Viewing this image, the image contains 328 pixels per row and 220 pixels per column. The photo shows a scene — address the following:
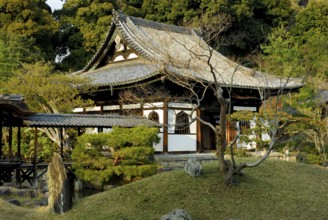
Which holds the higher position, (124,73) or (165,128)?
(124,73)

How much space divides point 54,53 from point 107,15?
661 cm

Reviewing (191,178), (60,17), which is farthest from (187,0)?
(191,178)

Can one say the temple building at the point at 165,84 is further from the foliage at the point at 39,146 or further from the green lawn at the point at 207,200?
the green lawn at the point at 207,200

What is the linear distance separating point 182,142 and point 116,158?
641 centimetres

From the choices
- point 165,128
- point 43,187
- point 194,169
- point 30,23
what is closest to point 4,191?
point 43,187

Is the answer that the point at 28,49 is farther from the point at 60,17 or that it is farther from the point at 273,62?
the point at 273,62

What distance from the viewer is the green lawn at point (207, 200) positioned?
10.3 m

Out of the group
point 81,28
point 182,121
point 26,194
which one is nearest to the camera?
point 26,194

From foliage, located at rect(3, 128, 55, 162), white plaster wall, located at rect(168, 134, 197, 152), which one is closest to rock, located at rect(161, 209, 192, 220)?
white plaster wall, located at rect(168, 134, 197, 152)

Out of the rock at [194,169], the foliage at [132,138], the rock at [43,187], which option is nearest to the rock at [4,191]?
the rock at [43,187]

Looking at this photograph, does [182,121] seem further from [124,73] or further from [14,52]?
[14,52]

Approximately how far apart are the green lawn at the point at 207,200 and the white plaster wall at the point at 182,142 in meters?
8.16

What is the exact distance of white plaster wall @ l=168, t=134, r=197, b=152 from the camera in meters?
21.2

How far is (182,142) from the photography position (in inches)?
851
